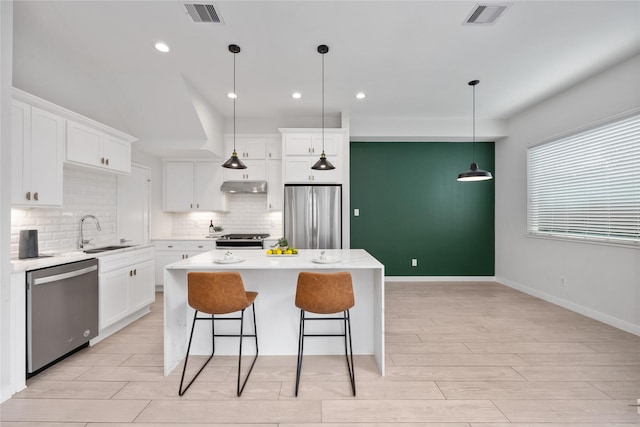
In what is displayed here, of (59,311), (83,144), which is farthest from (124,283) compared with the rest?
(83,144)

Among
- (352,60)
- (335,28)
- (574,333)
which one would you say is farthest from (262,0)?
(574,333)

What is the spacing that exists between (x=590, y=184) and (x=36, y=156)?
6.12m

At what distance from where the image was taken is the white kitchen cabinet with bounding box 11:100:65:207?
7.64 ft

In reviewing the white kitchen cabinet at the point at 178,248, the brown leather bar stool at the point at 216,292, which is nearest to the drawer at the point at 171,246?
the white kitchen cabinet at the point at 178,248

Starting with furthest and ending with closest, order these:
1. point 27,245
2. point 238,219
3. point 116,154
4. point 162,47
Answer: point 238,219 < point 116,154 < point 162,47 < point 27,245

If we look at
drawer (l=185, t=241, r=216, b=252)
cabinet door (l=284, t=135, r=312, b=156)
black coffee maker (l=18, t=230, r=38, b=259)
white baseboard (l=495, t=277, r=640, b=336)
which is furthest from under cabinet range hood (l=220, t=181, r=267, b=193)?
white baseboard (l=495, t=277, r=640, b=336)

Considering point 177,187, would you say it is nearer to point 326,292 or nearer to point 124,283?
point 124,283

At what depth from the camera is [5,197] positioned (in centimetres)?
198

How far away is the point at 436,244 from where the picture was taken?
5359mm

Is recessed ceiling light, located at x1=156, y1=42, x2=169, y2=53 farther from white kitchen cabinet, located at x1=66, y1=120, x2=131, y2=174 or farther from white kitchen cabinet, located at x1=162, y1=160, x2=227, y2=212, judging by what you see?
white kitchen cabinet, located at x1=162, y1=160, x2=227, y2=212

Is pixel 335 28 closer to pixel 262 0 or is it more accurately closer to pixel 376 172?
pixel 262 0

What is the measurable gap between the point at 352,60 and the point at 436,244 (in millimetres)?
3713

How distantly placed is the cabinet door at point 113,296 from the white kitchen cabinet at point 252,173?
226cm

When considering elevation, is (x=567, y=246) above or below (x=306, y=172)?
below
